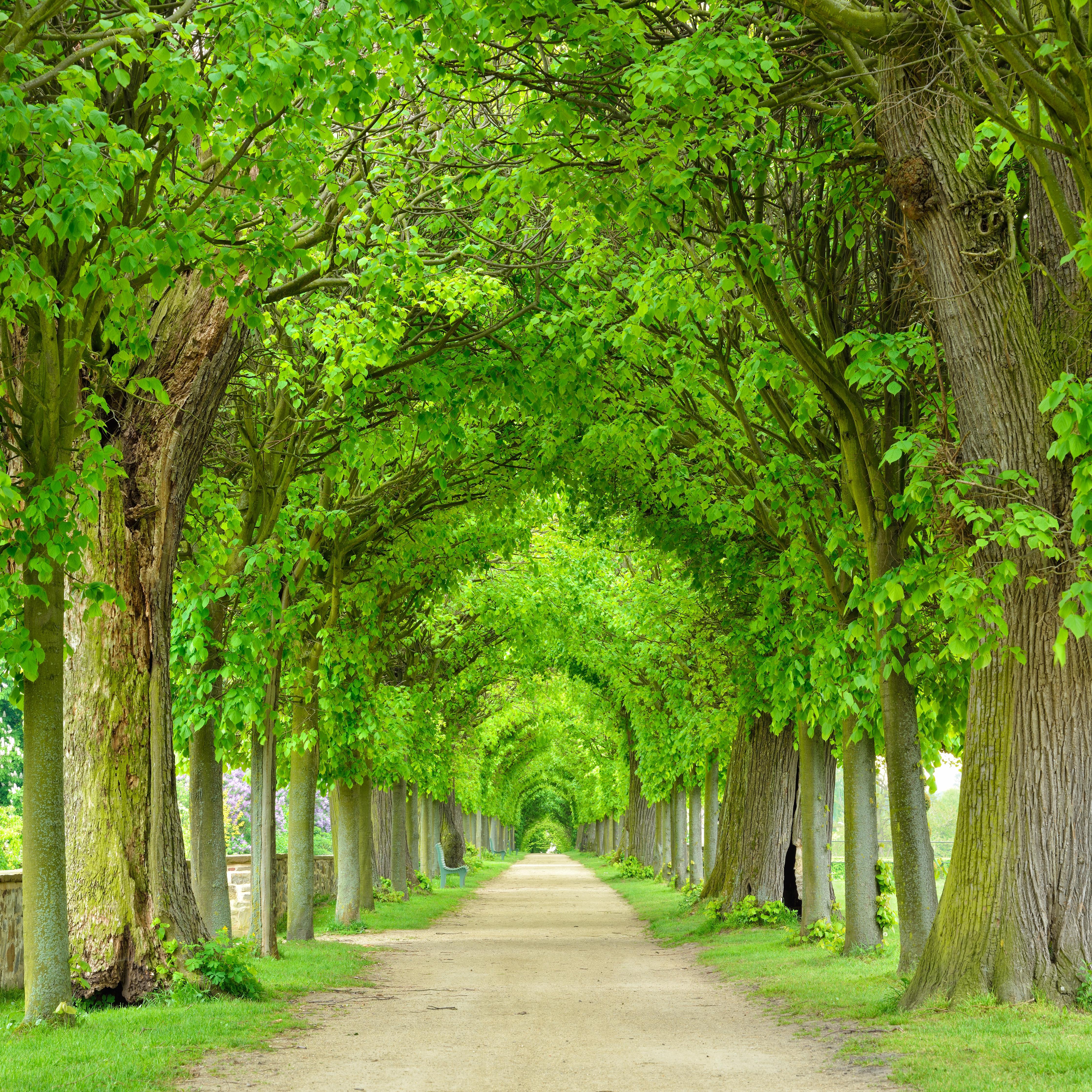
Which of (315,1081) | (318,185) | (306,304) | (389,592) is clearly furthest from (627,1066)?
(389,592)

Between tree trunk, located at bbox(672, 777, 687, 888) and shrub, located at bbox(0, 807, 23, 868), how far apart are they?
16237 millimetres

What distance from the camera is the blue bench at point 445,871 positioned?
3581cm

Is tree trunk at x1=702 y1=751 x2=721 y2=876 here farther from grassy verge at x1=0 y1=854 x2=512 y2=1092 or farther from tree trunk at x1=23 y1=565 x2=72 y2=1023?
tree trunk at x1=23 y1=565 x2=72 y2=1023

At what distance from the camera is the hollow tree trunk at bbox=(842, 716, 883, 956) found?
13805 mm

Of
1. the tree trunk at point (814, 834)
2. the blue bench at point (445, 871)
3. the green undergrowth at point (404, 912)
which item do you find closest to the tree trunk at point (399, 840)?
the green undergrowth at point (404, 912)

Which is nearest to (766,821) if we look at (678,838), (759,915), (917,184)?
(759,915)

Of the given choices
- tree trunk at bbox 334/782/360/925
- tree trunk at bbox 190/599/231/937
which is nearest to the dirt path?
tree trunk at bbox 190/599/231/937

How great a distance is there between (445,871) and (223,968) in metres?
26.9

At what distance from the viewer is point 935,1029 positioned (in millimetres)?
8016

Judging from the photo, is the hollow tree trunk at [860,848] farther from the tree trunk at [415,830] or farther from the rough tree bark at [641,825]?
the rough tree bark at [641,825]

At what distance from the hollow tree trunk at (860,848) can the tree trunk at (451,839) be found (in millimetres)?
28473

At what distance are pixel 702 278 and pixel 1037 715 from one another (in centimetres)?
519

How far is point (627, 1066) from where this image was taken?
7.95 metres

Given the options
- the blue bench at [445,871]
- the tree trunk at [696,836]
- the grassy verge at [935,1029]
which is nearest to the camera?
the grassy verge at [935,1029]
